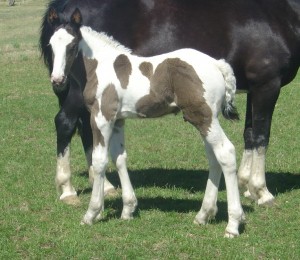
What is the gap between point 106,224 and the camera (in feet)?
21.3

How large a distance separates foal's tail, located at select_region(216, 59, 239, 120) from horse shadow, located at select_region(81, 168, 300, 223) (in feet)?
3.56

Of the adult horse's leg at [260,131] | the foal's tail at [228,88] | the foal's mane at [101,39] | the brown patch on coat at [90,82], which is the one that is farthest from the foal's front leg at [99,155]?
the adult horse's leg at [260,131]

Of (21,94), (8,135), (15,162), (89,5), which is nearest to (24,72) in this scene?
(21,94)

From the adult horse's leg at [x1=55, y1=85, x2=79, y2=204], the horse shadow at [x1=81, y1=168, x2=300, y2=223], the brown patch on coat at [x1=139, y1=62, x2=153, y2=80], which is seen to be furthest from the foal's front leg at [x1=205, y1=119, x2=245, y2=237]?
the adult horse's leg at [x1=55, y1=85, x2=79, y2=204]

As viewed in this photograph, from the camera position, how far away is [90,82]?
639 cm

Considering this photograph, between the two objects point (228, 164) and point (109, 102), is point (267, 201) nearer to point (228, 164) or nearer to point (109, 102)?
point (228, 164)

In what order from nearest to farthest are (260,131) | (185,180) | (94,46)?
(94,46) → (260,131) → (185,180)

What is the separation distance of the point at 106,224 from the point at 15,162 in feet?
10.4

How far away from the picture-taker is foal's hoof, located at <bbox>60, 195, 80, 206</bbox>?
7333 mm

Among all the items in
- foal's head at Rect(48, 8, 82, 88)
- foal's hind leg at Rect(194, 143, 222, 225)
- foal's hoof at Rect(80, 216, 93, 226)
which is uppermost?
foal's head at Rect(48, 8, 82, 88)

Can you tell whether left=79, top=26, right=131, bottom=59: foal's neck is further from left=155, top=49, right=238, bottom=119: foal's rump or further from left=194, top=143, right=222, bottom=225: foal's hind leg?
left=194, top=143, right=222, bottom=225: foal's hind leg

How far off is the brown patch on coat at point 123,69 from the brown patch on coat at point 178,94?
0.22 meters

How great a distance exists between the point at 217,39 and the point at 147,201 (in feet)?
6.32

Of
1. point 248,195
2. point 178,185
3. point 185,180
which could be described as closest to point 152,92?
point 248,195
